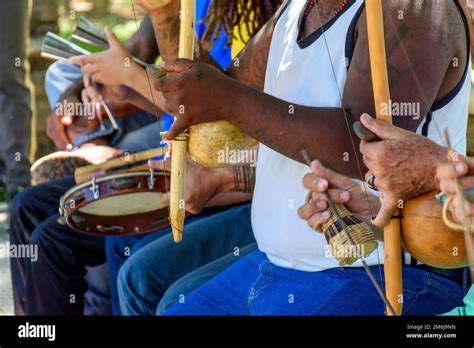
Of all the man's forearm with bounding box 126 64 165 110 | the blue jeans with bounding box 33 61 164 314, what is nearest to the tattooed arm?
the man's forearm with bounding box 126 64 165 110

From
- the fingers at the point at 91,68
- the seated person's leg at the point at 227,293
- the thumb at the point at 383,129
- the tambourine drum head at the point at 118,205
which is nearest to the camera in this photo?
the thumb at the point at 383,129

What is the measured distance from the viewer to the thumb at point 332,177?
6.43 feet

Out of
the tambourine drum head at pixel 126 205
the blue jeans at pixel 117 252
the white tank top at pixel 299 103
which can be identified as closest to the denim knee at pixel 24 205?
the blue jeans at pixel 117 252

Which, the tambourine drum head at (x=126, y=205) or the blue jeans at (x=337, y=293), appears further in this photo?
the tambourine drum head at (x=126, y=205)

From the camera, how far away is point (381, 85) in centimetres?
184

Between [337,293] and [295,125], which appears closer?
[295,125]

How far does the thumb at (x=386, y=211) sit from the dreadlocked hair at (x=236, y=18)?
109 centimetres

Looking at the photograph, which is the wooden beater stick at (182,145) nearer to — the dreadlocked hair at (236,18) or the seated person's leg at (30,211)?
the dreadlocked hair at (236,18)

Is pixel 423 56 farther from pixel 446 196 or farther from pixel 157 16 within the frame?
pixel 157 16

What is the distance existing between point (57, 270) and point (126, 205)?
1.55 ft

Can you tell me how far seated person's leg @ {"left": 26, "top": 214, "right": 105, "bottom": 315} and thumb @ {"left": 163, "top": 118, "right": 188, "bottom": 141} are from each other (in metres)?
1.25

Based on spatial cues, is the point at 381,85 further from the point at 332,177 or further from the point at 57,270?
the point at 57,270

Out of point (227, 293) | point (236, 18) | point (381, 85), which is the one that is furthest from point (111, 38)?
point (381, 85)
